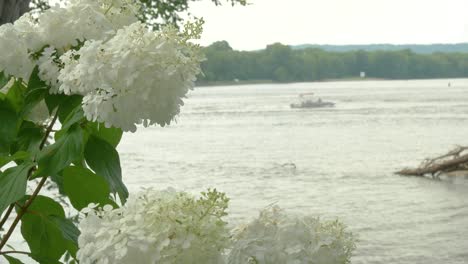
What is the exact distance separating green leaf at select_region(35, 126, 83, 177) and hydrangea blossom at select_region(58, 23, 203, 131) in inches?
2.9

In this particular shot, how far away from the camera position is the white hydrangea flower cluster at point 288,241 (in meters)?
0.84

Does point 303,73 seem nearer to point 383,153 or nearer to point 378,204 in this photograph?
point 383,153

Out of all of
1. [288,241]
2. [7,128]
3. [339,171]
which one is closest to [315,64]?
[339,171]

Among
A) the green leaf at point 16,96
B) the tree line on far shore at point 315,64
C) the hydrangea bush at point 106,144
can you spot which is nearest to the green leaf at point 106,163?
the hydrangea bush at point 106,144

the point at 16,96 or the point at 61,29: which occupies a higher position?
the point at 61,29

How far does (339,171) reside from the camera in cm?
2288

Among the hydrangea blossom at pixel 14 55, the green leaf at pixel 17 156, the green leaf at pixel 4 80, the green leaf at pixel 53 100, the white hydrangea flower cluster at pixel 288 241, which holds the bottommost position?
the white hydrangea flower cluster at pixel 288 241

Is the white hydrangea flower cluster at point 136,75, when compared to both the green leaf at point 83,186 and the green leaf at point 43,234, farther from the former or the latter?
the green leaf at point 43,234

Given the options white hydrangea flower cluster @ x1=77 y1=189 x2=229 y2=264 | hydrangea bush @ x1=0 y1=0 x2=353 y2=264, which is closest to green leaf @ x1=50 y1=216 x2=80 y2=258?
hydrangea bush @ x1=0 y1=0 x2=353 y2=264

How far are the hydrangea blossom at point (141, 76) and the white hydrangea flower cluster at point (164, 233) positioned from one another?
0.19 m

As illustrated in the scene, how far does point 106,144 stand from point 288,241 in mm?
412

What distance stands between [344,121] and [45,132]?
4247 cm

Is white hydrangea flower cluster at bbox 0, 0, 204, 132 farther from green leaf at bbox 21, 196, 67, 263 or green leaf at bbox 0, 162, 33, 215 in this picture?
green leaf at bbox 21, 196, 67, 263

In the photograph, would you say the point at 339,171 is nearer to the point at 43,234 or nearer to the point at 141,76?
the point at 43,234
